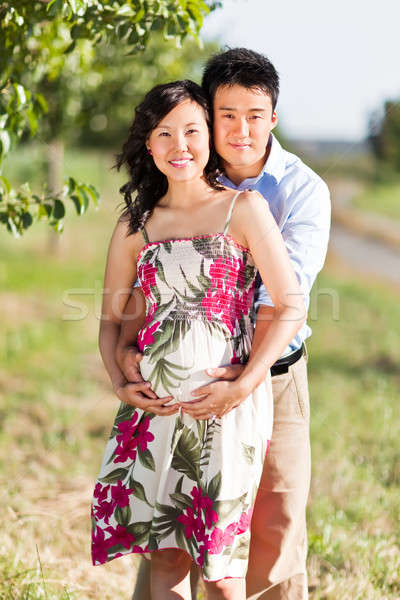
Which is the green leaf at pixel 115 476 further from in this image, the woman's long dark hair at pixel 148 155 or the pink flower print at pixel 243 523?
the woman's long dark hair at pixel 148 155

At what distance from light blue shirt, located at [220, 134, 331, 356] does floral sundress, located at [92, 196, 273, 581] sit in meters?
0.15

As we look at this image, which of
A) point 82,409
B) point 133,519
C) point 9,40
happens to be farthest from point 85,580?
point 82,409

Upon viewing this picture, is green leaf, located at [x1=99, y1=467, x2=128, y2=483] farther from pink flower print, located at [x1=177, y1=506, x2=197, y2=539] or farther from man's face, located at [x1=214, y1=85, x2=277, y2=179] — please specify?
man's face, located at [x1=214, y1=85, x2=277, y2=179]

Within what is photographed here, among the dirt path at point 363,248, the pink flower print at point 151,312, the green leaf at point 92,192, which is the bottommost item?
the dirt path at point 363,248

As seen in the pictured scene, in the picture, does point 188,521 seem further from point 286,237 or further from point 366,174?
point 366,174

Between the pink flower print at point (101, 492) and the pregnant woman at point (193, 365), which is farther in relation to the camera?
the pink flower print at point (101, 492)

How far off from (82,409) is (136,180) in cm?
335

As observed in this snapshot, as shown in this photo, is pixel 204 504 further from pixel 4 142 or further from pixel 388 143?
pixel 388 143

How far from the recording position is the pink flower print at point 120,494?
1.87m

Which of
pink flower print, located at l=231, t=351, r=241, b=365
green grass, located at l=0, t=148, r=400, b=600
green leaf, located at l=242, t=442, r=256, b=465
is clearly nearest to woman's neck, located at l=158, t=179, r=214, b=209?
pink flower print, located at l=231, t=351, r=241, b=365

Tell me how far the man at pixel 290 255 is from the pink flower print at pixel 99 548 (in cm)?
36

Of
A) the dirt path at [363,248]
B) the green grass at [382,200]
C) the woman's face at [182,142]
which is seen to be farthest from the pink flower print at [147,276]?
the green grass at [382,200]

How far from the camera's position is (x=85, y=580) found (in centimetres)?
256

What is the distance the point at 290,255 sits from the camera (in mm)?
1875
